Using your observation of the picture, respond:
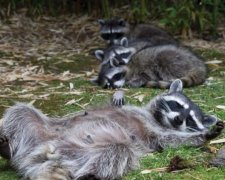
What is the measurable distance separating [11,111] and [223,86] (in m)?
3.19

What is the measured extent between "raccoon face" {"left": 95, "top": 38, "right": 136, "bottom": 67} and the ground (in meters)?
0.24

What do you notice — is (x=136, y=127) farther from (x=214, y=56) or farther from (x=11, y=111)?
(x=214, y=56)

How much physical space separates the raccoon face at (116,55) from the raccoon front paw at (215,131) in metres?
3.67

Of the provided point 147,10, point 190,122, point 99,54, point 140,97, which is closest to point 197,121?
point 190,122

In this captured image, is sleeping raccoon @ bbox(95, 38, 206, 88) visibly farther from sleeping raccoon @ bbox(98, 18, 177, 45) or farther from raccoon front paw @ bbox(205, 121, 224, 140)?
raccoon front paw @ bbox(205, 121, 224, 140)

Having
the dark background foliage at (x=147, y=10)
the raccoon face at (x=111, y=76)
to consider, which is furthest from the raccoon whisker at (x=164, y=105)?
the dark background foliage at (x=147, y=10)

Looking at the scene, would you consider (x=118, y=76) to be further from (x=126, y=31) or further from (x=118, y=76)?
(x=126, y=31)

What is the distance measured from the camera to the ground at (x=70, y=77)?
460 cm

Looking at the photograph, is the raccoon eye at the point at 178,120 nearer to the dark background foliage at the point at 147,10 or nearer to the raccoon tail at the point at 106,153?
the raccoon tail at the point at 106,153

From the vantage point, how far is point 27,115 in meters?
4.83

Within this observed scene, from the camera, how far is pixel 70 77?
8258mm

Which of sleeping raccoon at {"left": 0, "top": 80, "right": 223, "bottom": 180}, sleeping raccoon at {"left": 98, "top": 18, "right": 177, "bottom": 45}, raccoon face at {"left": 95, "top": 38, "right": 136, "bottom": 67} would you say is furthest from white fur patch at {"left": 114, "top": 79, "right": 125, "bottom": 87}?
sleeping raccoon at {"left": 0, "top": 80, "right": 223, "bottom": 180}

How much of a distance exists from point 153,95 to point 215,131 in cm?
242

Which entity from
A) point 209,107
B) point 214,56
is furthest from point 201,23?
point 209,107
